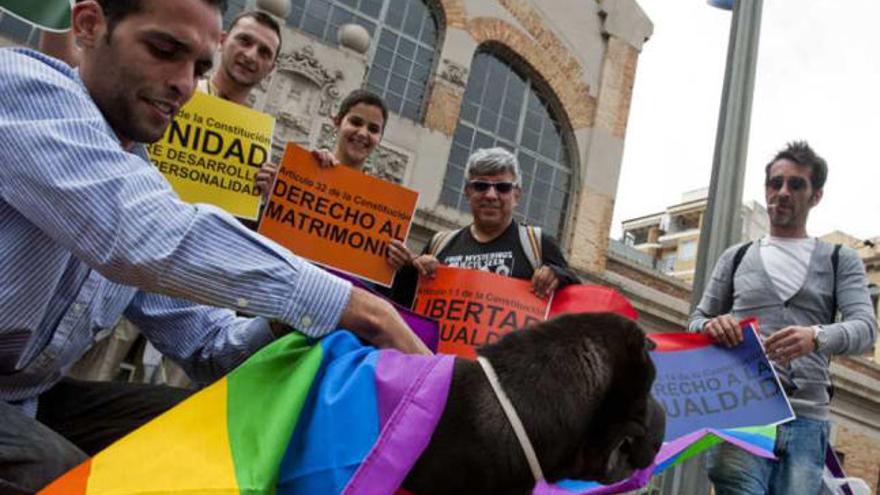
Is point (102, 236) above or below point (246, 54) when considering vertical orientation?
below

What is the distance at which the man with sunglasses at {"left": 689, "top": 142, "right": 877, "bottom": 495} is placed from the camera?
11.1 ft

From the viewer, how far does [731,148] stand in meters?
5.39

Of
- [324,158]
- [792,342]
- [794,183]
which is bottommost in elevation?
[792,342]

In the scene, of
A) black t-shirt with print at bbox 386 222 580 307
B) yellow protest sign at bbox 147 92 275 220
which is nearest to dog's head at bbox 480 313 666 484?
black t-shirt with print at bbox 386 222 580 307

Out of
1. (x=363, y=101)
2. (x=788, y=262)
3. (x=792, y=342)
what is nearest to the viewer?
(x=792, y=342)

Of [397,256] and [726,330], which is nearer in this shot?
[726,330]

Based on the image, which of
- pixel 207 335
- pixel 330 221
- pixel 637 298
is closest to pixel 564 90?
pixel 637 298

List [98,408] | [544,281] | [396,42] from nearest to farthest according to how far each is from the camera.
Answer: [98,408], [544,281], [396,42]

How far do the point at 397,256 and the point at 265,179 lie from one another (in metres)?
0.86

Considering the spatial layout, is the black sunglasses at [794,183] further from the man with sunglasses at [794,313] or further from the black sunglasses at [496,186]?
the black sunglasses at [496,186]

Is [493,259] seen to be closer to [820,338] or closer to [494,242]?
[494,242]

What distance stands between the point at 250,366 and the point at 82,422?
665 mm

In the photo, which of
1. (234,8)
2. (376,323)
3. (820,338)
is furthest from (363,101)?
(234,8)

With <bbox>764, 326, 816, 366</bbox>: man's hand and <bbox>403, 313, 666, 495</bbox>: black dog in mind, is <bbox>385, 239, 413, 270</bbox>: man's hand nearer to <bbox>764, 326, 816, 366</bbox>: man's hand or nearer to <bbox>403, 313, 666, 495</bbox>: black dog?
<bbox>764, 326, 816, 366</bbox>: man's hand
